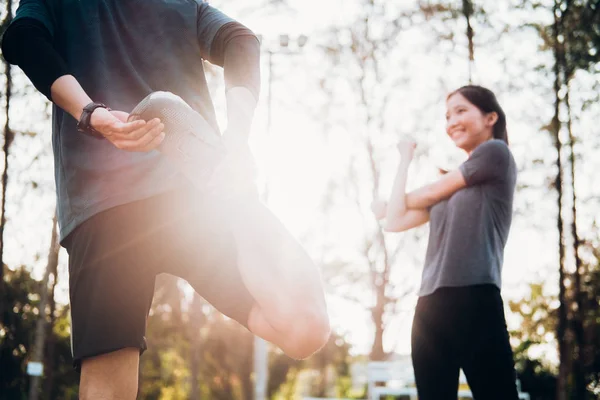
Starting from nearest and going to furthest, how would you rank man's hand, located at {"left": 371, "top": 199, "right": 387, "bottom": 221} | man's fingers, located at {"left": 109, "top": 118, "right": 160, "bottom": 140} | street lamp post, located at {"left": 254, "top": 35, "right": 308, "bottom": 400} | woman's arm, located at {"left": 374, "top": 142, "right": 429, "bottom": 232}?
man's fingers, located at {"left": 109, "top": 118, "right": 160, "bottom": 140} < woman's arm, located at {"left": 374, "top": 142, "right": 429, "bottom": 232} < man's hand, located at {"left": 371, "top": 199, "right": 387, "bottom": 221} < street lamp post, located at {"left": 254, "top": 35, "right": 308, "bottom": 400}

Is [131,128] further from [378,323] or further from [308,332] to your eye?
[378,323]

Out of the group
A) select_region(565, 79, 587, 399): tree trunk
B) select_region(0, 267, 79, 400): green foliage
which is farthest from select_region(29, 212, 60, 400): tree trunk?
select_region(565, 79, 587, 399): tree trunk

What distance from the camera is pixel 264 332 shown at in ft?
5.33

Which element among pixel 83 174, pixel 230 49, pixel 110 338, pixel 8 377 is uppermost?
pixel 230 49

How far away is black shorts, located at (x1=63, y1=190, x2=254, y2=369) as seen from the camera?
1.55 metres

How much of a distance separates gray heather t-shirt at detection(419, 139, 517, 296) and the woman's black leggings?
6cm

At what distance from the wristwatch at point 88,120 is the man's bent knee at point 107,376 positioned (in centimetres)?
51

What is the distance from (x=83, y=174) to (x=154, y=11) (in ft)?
1.67

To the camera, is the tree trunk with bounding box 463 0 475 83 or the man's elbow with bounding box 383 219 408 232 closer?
the man's elbow with bounding box 383 219 408 232

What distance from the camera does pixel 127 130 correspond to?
1495 mm

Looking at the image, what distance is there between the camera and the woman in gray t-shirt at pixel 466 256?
2594mm

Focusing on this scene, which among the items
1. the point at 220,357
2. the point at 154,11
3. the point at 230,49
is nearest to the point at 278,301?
the point at 230,49

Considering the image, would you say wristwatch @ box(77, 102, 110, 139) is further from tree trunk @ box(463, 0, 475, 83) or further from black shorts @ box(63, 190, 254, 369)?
tree trunk @ box(463, 0, 475, 83)

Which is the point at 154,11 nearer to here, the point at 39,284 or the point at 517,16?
the point at 517,16
